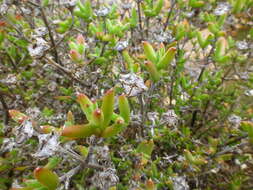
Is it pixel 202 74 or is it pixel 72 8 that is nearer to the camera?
pixel 72 8

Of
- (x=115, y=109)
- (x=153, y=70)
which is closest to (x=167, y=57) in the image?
(x=153, y=70)

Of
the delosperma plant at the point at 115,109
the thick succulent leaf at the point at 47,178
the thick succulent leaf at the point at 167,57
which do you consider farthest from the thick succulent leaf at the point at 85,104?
the thick succulent leaf at the point at 167,57

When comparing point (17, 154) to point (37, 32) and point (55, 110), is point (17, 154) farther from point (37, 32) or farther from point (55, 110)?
point (37, 32)

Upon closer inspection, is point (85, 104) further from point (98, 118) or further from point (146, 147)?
point (146, 147)

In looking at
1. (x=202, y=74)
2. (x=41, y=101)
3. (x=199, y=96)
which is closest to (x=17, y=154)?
(x=41, y=101)

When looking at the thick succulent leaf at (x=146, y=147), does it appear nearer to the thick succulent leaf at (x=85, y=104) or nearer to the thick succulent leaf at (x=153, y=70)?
the thick succulent leaf at (x=153, y=70)

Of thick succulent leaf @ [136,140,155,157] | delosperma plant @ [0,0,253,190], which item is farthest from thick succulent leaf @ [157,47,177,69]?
thick succulent leaf @ [136,140,155,157]

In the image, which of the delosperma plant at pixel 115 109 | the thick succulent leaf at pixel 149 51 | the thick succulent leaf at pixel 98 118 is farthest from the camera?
the thick succulent leaf at pixel 149 51

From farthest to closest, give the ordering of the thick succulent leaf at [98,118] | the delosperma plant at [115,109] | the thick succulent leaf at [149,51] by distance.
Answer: the thick succulent leaf at [149,51] → the delosperma plant at [115,109] → the thick succulent leaf at [98,118]
